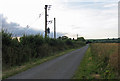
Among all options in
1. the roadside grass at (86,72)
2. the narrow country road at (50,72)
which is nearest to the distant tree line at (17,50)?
the narrow country road at (50,72)

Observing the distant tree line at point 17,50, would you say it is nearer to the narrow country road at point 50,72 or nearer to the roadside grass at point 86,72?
the narrow country road at point 50,72

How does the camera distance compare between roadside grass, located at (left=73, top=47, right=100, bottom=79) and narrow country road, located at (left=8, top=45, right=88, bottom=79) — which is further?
narrow country road, located at (left=8, top=45, right=88, bottom=79)

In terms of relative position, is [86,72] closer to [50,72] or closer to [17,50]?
[50,72]

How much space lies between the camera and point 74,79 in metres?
8.05

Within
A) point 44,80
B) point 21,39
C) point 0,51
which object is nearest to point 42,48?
point 21,39

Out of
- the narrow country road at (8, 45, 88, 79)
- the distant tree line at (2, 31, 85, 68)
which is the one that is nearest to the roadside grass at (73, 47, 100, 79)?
the narrow country road at (8, 45, 88, 79)

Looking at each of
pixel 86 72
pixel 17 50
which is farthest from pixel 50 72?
pixel 17 50

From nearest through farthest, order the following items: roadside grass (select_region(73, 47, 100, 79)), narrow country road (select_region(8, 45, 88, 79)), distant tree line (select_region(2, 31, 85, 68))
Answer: roadside grass (select_region(73, 47, 100, 79)), narrow country road (select_region(8, 45, 88, 79)), distant tree line (select_region(2, 31, 85, 68))

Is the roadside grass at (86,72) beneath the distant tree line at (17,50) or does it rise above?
beneath

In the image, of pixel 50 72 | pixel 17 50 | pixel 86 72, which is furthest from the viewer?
pixel 17 50

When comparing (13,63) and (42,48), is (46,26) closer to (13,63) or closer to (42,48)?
(42,48)

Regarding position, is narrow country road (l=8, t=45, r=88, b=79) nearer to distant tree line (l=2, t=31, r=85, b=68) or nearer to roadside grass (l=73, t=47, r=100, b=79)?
roadside grass (l=73, t=47, r=100, b=79)

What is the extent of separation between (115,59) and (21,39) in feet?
39.0

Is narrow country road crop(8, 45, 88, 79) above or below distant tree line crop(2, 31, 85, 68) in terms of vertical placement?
below
